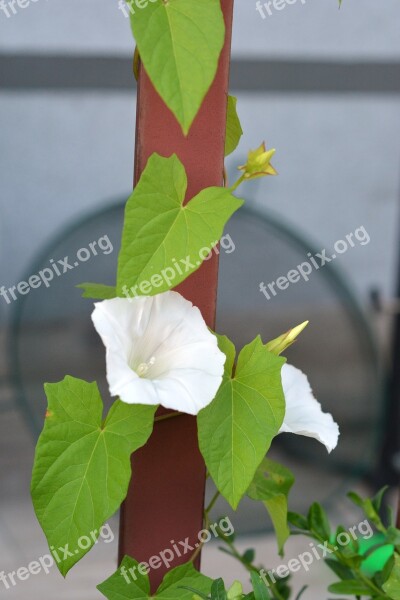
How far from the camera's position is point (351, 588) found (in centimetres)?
69

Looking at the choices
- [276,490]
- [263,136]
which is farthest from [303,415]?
[263,136]

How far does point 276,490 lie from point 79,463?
171 millimetres

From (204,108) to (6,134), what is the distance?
4.36 feet

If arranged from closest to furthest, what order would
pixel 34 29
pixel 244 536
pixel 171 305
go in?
1. pixel 171 305
2. pixel 34 29
3. pixel 244 536

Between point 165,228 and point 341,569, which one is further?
point 341,569

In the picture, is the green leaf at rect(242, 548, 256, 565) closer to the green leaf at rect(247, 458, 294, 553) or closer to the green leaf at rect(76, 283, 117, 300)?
the green leaf at rect(247, 458, 294, 553)

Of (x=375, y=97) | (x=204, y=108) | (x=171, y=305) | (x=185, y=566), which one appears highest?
(x=375, y=97)

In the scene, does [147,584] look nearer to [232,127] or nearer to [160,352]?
[160,352]

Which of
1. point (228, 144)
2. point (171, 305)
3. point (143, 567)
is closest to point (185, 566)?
point (143, 567)

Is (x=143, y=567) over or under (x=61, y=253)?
under

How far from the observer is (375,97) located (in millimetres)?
1874

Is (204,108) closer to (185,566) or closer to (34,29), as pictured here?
(185,566)

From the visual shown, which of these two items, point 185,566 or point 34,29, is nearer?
point 185,566
